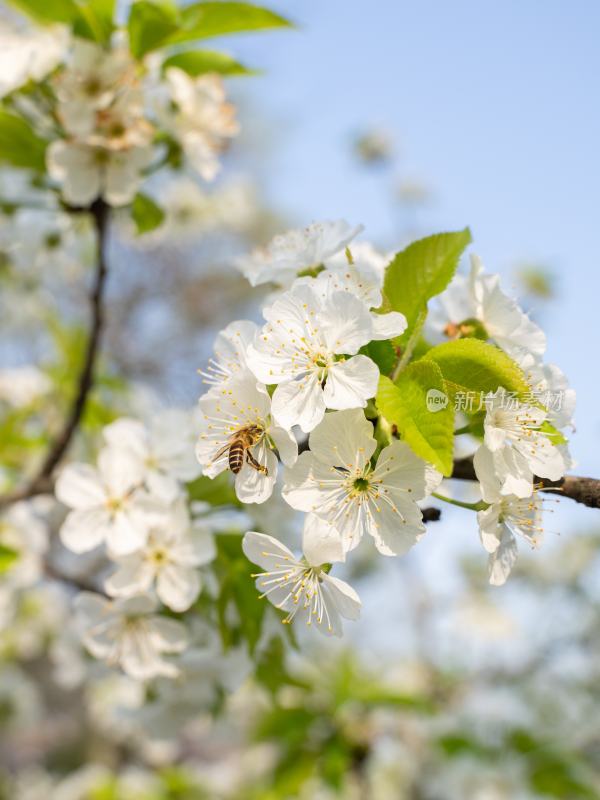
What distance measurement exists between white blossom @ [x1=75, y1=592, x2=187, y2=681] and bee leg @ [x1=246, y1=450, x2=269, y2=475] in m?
0.60

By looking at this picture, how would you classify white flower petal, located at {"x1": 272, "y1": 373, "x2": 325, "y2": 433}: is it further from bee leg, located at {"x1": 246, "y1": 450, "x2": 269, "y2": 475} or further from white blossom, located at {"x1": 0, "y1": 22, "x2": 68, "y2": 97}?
white blossom, located at {"x1": 0, "y1": 22, "x2": 68, "y2": 97}

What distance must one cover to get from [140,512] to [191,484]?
133 mm

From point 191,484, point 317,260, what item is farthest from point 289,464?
point 191,484

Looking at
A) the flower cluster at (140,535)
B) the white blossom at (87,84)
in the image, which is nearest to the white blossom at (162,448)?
the flower cluster at (140,535)

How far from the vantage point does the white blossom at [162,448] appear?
4.60ft

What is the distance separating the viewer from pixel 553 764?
3143mm

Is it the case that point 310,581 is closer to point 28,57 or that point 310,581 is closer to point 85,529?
point 85,529

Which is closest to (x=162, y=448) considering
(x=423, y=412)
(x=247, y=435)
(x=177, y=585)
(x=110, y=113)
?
(x=177, y=585)

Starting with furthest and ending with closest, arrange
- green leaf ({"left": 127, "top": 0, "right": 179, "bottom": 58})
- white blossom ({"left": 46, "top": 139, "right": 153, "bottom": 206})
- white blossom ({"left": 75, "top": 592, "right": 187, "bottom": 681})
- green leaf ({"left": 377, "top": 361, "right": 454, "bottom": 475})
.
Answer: white blossom ({"left": 46, "top": 139, "right": 153, "bottom": 206}) → green leaf ({"left": 127, "top": 0, "right": 179, "bottom": 58}) → white blossom ({"left": 75, "top": 592, "right": 187, "bottom": 681}) → green leaf ({"left": 377, "top": 361, "right": 454, "bottom": 475})

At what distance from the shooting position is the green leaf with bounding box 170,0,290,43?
1.70 metres

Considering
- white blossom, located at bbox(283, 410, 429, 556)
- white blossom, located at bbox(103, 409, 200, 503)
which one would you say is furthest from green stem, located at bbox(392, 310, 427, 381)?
white blossom, located at bbox(103, 409, 200, 503)

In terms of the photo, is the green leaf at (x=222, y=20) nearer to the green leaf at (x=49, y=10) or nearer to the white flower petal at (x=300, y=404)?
the green leaf at (x=49, y=10)

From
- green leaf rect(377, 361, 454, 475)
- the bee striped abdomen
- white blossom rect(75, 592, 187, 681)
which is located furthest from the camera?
white blossom rect(75, 592, 187, 681)

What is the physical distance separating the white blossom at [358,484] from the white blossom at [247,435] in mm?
31
